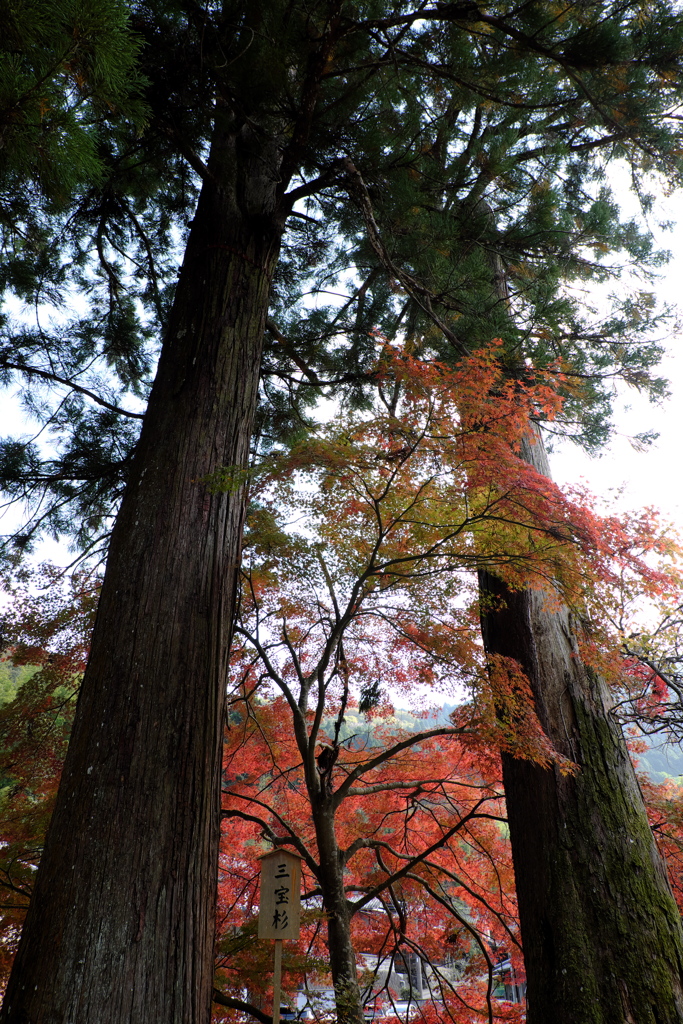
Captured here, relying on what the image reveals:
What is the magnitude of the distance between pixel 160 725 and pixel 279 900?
2333mm

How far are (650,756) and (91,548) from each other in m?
79.9

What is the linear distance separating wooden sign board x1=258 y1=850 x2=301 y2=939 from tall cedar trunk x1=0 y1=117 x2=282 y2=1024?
1871mm

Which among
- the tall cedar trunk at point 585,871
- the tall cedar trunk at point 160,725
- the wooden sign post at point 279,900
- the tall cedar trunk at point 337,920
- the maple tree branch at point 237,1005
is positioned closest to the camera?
the tall cedar trunk at point 160,725

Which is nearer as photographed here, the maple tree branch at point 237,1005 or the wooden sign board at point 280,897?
the maple tree branch at point 237,1005

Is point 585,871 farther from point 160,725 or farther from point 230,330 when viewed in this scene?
point 230,330

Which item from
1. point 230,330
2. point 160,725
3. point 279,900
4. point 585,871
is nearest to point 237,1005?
point 279,900

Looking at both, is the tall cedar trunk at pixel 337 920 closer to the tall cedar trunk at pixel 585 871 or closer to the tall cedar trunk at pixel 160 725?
the tall cedar trunk at pixel 585 871

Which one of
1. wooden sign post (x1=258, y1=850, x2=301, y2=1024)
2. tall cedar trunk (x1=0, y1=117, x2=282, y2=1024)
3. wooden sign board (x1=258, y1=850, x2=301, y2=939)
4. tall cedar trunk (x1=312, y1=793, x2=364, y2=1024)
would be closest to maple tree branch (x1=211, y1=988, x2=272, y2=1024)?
wooden sign post (x1=258, y1=850, x2=301, y2=1024)

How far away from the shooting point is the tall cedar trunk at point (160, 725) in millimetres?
1578

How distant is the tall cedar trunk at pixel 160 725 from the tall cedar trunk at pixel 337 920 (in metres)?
2.54

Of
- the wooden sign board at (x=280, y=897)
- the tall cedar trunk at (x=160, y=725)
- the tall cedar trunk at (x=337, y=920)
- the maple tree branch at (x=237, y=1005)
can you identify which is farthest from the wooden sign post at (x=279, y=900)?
the tall cedar trunk at (x=160, y=725)

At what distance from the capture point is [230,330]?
2.93 meters

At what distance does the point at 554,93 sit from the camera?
4.50 meters

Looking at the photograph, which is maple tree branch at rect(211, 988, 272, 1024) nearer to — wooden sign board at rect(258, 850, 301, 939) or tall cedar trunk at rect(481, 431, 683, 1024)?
wooden sign board at rect(258, 850, 301, 939)
